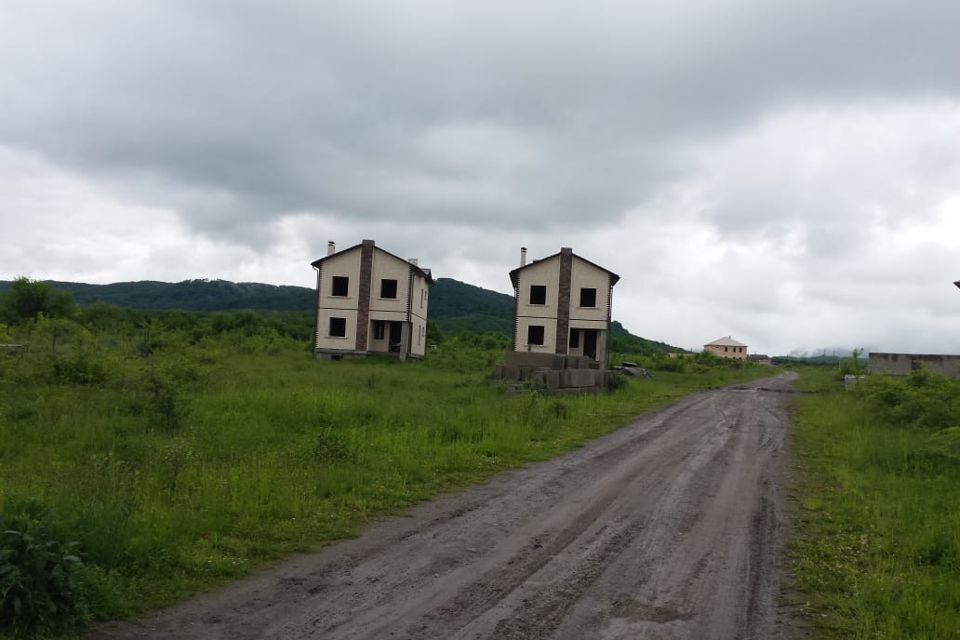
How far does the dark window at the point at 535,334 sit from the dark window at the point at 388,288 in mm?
7790

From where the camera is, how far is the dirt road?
4.91m

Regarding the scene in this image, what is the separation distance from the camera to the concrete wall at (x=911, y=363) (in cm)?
2862

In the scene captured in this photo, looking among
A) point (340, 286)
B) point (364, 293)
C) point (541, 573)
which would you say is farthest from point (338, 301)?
point (541, 573)

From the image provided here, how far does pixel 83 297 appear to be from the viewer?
376 feet

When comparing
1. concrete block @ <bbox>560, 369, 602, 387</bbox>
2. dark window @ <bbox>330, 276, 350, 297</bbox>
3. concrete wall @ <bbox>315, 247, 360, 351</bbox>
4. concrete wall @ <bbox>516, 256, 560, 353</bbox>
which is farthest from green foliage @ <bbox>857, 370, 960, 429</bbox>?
dark window @ <bbox>330, 276, 350, 297</bbox>

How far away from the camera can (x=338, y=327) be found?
38469mm

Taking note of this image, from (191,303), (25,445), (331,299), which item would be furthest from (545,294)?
(191,303)

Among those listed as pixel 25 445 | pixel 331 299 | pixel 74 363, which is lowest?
pixel 25 445

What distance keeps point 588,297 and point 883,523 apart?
93.3 ft

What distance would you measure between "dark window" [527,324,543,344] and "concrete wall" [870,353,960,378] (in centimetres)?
1532

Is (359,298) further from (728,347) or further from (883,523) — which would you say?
(728,347)

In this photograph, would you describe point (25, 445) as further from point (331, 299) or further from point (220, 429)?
point (331, 299)

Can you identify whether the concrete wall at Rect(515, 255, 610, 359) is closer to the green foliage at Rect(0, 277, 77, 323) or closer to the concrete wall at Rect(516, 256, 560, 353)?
the concrete wall at Rect(516, 256, 560, 353)

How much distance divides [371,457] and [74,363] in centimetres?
1103
